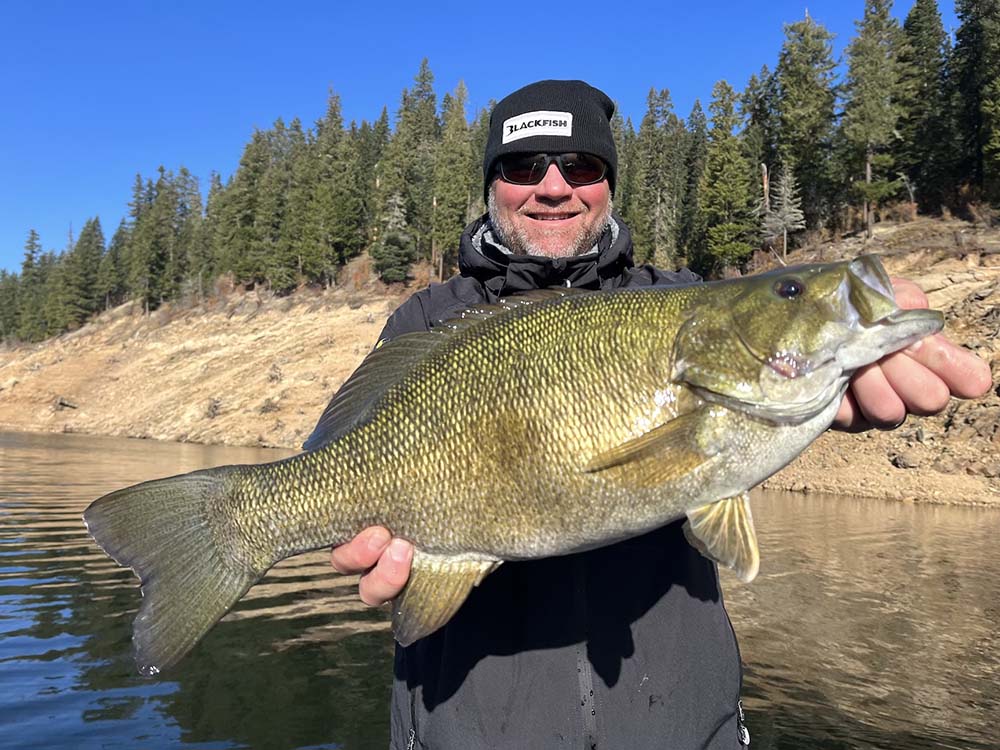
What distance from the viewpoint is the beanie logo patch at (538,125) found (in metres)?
3.85

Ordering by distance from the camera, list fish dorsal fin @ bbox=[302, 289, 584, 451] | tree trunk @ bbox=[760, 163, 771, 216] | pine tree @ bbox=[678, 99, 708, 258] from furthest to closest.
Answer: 1. pine tree @ bbox=[678, 99, 708, 258]
2. tree trunk @ bbox=[760, 163, 771, 216]
3. fish dorsal fin @ bbox=[302, 289, 584, 451]

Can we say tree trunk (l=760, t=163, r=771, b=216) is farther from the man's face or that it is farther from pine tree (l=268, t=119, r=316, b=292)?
the man's face

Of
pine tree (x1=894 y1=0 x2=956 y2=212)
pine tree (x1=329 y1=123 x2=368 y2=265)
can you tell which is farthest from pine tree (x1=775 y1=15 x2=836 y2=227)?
pine tree (x1=329 y1=123 x2=368 y2=265)

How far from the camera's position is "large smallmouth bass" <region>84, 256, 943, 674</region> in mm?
2416

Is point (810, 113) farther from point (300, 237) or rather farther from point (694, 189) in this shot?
point (300, 237)

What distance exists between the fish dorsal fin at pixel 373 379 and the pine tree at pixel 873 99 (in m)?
38.1

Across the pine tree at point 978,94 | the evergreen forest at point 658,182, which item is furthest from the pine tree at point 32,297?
the pine tree at point 978,94

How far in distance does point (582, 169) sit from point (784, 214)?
38.2 m

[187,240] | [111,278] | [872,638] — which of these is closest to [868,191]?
[872,638]

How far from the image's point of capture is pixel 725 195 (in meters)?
41.1

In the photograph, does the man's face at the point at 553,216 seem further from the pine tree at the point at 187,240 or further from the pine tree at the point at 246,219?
the pine tree at the point at 187,240

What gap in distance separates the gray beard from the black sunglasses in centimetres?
18

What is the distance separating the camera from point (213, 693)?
21.2 ft

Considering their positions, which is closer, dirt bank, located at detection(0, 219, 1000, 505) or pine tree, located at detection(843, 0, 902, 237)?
dirt bank, located at detection(0, 219, 1000, 505)
